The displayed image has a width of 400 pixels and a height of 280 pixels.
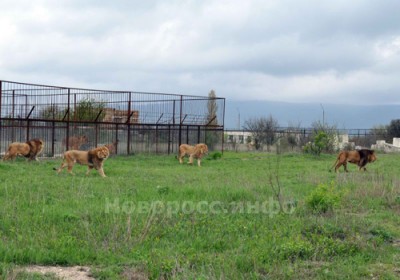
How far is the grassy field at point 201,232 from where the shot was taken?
726 centimetres

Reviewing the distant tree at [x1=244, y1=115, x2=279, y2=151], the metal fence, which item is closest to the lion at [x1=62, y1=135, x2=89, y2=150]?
the metal fence

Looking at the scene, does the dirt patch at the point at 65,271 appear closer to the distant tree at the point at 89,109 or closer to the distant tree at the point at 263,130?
the distant tree at the point at 89,109

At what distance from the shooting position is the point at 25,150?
23078mm

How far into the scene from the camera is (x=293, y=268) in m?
7.31

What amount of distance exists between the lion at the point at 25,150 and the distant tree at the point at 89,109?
Result: 702 centimetres

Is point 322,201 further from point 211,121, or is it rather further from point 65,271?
point 211,121

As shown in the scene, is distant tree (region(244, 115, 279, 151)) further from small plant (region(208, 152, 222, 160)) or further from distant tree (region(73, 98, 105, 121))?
distant tree (region(73, 98, 105, 121))

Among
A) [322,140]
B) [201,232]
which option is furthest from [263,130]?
[201,232]

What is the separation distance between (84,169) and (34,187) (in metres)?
7.98

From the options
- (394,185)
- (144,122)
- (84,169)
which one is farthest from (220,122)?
(394,185)

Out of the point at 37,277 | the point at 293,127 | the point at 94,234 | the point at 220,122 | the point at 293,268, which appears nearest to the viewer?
the point at 37,277

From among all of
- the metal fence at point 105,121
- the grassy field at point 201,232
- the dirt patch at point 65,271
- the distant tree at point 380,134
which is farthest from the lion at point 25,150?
the distant tree at point 380,134

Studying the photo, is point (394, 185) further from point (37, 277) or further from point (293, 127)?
point (293, 127)

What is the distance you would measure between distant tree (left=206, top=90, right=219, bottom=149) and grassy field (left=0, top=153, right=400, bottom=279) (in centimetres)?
2125
